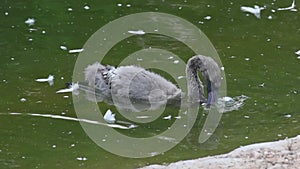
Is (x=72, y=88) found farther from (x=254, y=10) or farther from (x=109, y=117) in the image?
(x=254, y=10)

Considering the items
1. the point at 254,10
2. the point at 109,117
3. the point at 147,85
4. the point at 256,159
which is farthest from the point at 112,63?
the point at 256,159

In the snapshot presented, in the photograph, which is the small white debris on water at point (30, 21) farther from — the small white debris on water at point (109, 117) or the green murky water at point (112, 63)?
the small white debris on water at point (109, 117)

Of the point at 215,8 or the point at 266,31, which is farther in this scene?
the point at 215,8

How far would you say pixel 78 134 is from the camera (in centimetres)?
609

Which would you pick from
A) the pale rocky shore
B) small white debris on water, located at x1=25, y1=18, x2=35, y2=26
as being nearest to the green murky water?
small white debris on water, located at x1=25, y1=18, x2=35, y2=26

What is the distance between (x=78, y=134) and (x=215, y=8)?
163 inches

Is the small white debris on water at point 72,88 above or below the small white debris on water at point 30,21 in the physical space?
below

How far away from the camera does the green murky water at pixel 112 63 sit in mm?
5816

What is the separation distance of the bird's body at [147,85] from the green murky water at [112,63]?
0.81 ft

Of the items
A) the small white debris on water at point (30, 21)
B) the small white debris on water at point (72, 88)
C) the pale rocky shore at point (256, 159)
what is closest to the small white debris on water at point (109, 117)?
the small white debris on water at point (72, 88)

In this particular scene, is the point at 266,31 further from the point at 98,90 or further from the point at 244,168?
the point at 244,168

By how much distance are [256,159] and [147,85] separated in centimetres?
219

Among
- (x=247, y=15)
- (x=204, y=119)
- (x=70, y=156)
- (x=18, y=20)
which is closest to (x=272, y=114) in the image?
(x=204, y=119)

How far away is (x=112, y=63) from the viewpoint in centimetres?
774
